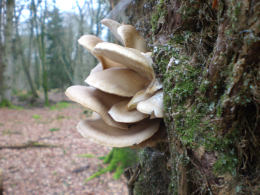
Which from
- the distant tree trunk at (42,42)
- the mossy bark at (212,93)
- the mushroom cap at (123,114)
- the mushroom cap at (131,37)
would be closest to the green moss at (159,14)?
the mossy bark at (212,93)

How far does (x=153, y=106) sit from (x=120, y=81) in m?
0.36

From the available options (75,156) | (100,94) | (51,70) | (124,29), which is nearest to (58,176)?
(75,156)

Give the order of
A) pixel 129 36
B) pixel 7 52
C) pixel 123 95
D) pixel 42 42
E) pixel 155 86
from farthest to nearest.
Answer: pixel 42 42
pixel 7 52
pixel 129 36
pixel 123 95
pixel 155 86

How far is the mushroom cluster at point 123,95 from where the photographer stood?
123cm

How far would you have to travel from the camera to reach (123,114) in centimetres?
135

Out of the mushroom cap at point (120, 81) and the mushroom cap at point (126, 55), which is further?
the mushroom cap at point (120, 81)

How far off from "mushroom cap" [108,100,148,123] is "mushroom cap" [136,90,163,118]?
14cm

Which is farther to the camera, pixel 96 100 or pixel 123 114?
pixel 96 100

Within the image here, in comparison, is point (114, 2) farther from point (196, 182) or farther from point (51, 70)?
point (51, 70)

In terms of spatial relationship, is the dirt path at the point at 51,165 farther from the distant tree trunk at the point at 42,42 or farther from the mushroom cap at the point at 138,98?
the distant tree trunk at the point at 42,42

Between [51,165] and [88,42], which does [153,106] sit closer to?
[88,42]

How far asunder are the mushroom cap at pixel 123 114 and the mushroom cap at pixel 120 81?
0.10m

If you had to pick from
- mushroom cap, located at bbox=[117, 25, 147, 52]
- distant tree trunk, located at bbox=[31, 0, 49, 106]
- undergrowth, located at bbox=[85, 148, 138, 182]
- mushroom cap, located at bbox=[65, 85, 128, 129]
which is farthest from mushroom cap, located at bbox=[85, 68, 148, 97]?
distant tree trunk, located at bbox=[31, 0, 49, 106]

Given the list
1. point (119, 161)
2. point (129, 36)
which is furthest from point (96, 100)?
point (119, 161)
